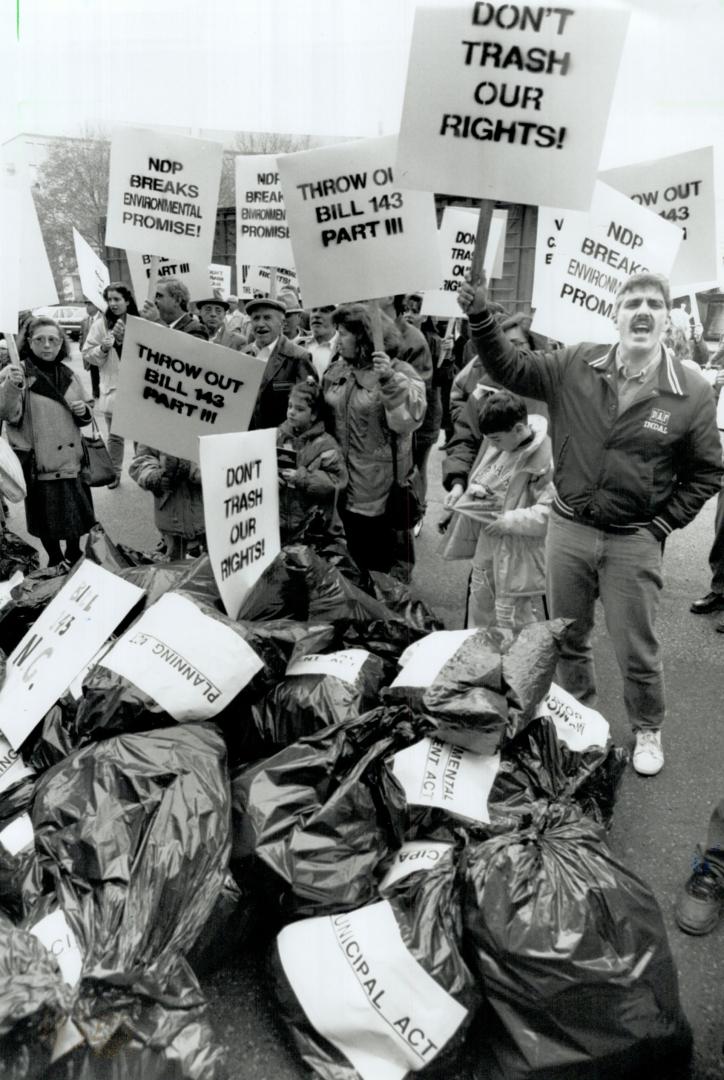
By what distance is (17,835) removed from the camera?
6.66 ft

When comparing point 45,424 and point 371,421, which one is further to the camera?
point 45,424

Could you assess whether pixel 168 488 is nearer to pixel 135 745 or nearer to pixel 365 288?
pixel 365 288

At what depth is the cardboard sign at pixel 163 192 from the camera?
4.55 m

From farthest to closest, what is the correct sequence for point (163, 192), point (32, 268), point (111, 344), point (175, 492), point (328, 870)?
point (111, 344) → point (163, 192) → point (32, 268) → point (175, 492) → point (328, 870)

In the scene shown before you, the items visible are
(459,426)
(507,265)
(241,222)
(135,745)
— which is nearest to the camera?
(135,745)

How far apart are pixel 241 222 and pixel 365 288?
226cm

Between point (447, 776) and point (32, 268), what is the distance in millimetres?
3618

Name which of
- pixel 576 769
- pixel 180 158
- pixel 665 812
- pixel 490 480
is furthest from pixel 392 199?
pixel 665 812

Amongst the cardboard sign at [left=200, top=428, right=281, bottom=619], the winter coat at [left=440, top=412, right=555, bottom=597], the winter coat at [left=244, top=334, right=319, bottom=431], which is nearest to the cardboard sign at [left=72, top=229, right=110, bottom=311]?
the winter coat at [left=244, top=334, right=319, bottom=431]

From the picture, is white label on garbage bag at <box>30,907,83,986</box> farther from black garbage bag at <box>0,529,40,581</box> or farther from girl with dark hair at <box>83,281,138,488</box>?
girl with dark hair at <box>83,281,138,488</box>

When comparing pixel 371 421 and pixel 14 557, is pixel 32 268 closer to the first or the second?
pixel 14 557

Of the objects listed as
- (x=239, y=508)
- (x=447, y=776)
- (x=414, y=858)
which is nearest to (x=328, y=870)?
(x=414, y=858)

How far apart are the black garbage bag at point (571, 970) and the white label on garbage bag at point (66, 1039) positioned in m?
0.84

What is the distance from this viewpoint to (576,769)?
96.7 inches
